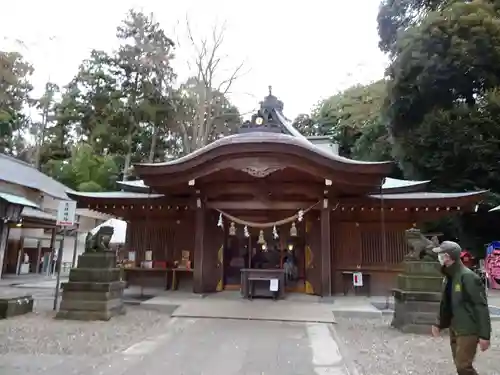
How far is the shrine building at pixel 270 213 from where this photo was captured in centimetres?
990

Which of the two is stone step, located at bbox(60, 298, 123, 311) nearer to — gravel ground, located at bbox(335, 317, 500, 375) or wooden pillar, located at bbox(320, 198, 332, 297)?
gravel ground, located at bbox(335, 317, 500, 375)

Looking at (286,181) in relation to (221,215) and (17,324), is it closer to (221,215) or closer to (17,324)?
(221,215)

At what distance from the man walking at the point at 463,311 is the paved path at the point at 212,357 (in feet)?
4.32

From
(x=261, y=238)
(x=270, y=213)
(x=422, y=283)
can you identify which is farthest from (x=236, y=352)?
(x=270, y=213)

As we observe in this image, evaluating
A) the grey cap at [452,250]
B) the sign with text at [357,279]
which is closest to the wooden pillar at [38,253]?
the sign with text at [357,279]

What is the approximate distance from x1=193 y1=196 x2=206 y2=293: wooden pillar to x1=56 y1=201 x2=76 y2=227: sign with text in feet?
11.1

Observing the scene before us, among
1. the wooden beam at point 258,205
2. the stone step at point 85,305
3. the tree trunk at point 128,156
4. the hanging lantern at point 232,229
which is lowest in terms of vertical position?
the stone step at point 85,305

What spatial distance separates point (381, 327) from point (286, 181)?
4.70 meters

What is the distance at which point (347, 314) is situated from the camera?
27.8 ft

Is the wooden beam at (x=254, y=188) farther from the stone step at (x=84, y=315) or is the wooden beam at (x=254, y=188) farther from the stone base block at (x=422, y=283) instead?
the stone step at (x=84, y=315)

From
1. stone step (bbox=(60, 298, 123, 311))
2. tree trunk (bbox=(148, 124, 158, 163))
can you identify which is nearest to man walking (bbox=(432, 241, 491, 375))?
stone step (bbox=(60, 298, 123, 311))

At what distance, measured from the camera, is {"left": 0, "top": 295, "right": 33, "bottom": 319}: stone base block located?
296 inches

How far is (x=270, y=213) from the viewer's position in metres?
11.8

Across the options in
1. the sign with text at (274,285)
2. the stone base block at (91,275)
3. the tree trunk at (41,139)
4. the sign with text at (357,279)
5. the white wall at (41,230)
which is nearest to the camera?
the stone base block at (91,275)
